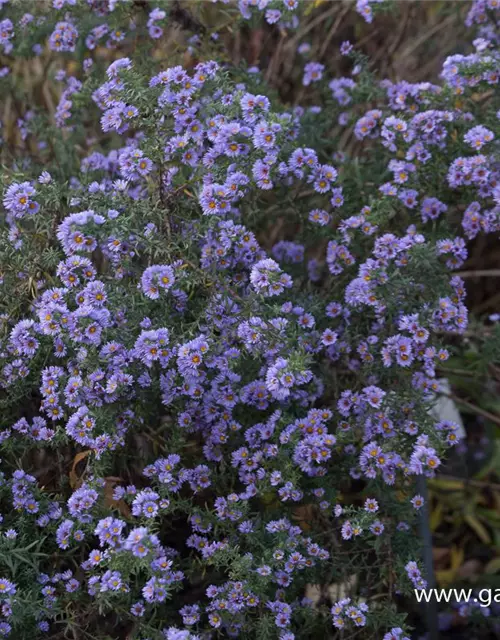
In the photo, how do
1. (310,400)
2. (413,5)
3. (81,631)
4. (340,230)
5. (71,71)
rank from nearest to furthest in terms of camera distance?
1. (81,631)
2. (310,400)
3. (340,230)
4. (413,5)
5. (71,71)

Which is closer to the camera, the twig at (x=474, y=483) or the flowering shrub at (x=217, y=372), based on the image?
the flowering shrub at (x=217, y=372)

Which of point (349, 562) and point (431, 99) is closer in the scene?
point (349, 562)

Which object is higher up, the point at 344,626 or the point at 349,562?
the point at 349,562

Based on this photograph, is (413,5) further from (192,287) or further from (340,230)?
(192,287)

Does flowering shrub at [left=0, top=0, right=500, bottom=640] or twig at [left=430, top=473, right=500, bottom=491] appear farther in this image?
twig at [left=430, top=473, right=500, bottom=491]

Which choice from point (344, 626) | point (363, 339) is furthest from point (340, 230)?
point (344, 626)

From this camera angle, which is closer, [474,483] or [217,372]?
[217,372]

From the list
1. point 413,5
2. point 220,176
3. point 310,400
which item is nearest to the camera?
point 220,176

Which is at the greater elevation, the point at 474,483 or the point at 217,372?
the point at 217,372
